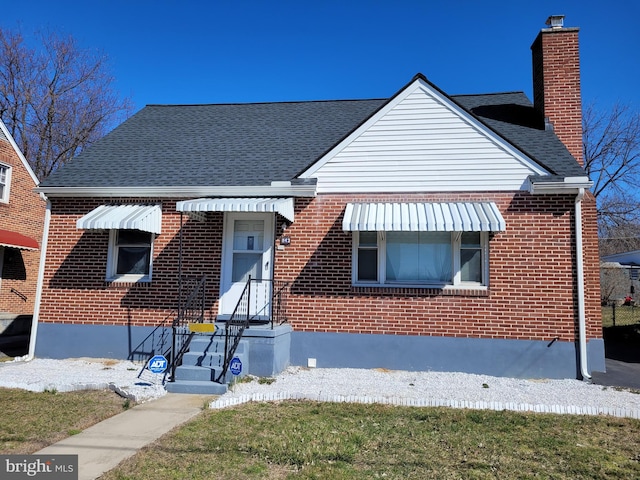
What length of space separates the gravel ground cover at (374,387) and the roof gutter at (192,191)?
3529 millimetres

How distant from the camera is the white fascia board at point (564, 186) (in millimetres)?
8438

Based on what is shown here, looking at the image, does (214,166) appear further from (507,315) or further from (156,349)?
(507,315)

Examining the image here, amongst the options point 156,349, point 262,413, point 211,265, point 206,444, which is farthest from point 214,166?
point 206,444

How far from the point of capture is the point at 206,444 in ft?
16.0

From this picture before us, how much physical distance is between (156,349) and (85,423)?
155 inches

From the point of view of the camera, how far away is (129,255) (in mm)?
10148

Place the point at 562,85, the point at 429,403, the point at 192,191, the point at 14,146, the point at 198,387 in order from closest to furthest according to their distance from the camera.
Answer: the point at 429,403 → the point at 198,387 → the point at 192,191 → the point at 562,85 → the point at 14,146

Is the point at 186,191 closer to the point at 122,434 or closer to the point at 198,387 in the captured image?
the point at 198,387

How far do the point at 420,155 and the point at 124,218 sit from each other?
238 inches

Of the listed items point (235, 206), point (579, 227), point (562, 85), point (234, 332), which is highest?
point (562, 85)

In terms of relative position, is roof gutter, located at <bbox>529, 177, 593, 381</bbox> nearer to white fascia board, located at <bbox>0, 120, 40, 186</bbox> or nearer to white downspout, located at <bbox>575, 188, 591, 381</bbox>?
white downspout, located at <bbox>575, 188, 591, 381</bbox>

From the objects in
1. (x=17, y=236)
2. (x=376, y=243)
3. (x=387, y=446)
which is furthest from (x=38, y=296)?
(x=387, y=446)

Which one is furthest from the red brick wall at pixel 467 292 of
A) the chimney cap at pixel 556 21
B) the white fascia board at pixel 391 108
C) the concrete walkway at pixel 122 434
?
the chimney cap at pixel 556 21

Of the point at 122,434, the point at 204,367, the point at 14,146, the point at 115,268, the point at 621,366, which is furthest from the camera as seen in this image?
the point at 14,146
